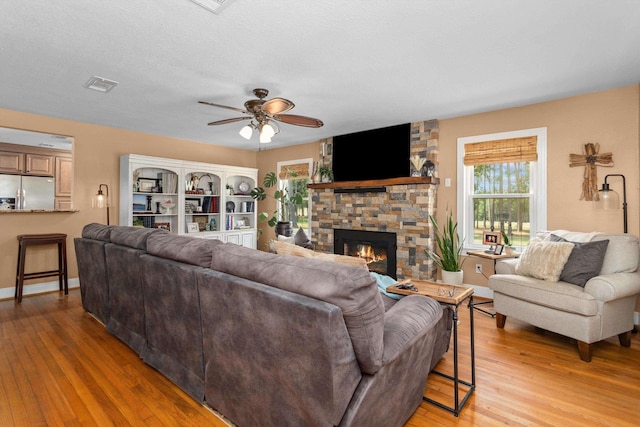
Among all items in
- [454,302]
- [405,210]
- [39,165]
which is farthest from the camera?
[39,165]

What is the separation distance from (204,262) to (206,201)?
14.8 feet

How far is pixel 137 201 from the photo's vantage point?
17.7ft

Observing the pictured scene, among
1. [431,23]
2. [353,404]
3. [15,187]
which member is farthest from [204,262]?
[15,187]

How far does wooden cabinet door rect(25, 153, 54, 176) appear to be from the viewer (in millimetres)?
5539

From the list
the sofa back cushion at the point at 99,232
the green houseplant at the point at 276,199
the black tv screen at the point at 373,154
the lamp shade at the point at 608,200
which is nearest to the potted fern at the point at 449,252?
the black tv screen at the point at 373,154

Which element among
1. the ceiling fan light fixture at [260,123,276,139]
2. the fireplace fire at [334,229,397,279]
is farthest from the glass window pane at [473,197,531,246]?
the ceiling fan light fixture at [260,123,276,139]

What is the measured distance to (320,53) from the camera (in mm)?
2607

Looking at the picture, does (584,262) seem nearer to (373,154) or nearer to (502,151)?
(502,151)

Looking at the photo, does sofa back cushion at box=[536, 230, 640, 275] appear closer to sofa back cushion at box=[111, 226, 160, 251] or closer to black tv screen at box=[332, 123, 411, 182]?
black tv screen at box=[332, 123, 411, 182]

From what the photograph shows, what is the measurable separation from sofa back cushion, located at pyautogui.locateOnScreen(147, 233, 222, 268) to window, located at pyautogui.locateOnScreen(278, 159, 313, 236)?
13.0 ft

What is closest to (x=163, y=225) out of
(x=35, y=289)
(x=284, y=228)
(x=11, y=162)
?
(x=35, y=289)

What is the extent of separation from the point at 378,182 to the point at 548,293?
2694 millimetres

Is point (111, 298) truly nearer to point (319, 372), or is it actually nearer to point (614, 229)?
point (319, 372)

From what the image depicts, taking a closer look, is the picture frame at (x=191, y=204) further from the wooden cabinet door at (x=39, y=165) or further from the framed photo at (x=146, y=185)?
the wooden cabinet door at (x=39, y=165)
